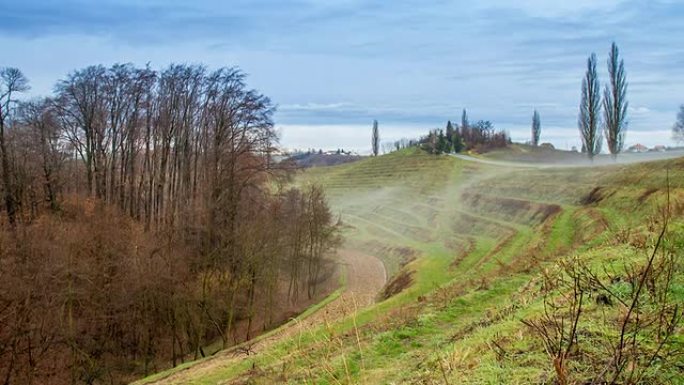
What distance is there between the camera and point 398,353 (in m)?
7.09

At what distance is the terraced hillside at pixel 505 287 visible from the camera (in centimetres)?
420

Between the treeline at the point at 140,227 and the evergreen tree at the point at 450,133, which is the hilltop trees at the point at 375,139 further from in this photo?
the treeline at the point at 140,227

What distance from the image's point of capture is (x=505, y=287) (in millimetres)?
10758

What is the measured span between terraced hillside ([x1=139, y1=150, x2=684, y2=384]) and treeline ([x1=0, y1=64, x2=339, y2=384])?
297 inches

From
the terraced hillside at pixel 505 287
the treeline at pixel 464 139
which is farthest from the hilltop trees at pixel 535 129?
the terraced hillside at pixel 505 287

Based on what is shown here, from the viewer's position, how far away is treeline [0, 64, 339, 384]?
64.4 feet

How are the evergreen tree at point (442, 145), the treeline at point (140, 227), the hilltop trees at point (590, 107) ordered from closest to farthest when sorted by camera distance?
the treeline at point (140, 227) < the hilltop trees at point (590, 107) < the evergreen tree at point (442, 145)

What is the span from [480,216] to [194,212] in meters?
22.5

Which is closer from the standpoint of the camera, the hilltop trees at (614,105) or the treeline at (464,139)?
the hilltop trees at (614,105)

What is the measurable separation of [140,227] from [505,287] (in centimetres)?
2251

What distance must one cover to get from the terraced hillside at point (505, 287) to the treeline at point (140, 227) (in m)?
7.53

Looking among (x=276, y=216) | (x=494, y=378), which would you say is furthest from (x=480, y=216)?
(x=494, y=378)

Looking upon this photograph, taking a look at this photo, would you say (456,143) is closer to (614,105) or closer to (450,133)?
(450,133)

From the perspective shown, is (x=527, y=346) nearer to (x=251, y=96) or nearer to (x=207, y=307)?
(x=207, y=307)
